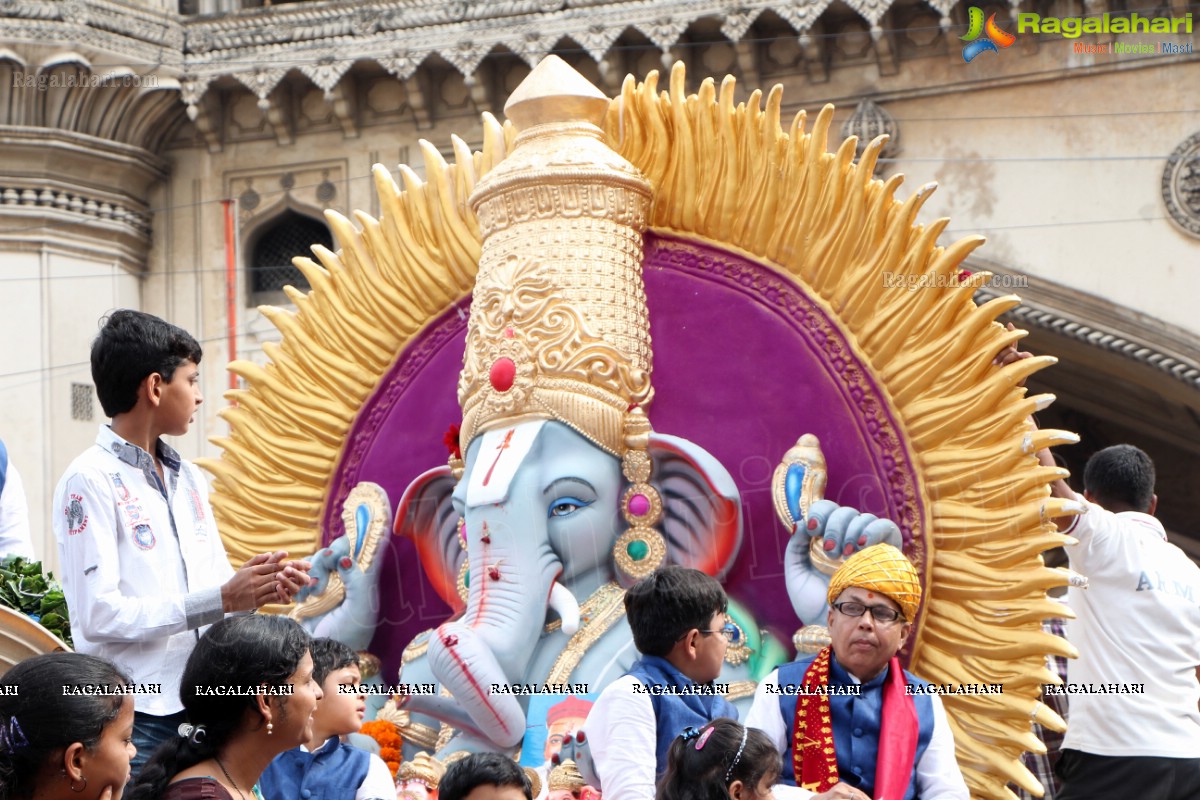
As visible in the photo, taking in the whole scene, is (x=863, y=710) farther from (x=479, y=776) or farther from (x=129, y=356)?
(x=129, y=356)

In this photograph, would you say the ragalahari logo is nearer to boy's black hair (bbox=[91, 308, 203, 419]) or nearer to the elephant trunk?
the elephant trunk

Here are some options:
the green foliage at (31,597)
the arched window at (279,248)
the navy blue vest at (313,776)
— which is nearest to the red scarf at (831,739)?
the navy blue vest at (313,776)

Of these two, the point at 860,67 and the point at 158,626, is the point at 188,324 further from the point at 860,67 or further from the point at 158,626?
the point at 158,626

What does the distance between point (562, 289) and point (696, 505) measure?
2.57 feet

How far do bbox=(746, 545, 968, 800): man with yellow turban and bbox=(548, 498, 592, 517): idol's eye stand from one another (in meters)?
1.32

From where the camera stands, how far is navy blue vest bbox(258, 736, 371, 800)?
440 centimetres

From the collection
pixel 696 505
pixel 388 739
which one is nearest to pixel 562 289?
pixel 696 505

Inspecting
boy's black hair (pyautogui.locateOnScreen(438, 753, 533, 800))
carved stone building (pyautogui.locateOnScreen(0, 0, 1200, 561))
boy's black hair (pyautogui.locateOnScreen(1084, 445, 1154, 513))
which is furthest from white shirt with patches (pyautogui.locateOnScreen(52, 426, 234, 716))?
carved stone building (pyautogui.locateOnScreen(0, 0, 1200, 561))

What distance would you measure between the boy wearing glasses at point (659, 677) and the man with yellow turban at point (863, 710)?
0.67 feet

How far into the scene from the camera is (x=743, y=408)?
18.5 feet

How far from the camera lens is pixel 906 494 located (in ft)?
17.7

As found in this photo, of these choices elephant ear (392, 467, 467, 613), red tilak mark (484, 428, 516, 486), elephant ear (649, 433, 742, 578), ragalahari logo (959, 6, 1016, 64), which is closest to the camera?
elephant ear (649, 433, 742, 578)

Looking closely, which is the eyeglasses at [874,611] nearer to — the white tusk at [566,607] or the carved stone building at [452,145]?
the white tusk at [566,607]

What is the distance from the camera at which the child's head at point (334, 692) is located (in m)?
4.39
